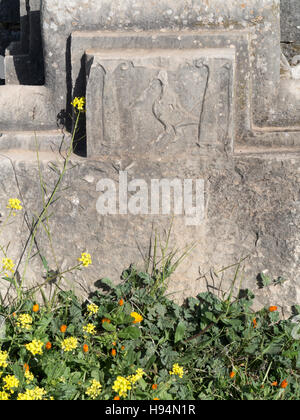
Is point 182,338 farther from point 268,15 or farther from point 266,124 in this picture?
point 268,15

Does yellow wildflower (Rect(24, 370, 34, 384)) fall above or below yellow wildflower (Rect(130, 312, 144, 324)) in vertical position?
below

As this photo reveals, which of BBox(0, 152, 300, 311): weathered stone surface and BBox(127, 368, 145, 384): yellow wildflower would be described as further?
BBox(0, 152, 300, 311): weathered stone surface

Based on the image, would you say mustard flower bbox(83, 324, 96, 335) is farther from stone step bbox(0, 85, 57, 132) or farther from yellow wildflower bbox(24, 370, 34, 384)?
stone step bbox(0, 85, 57, 132)

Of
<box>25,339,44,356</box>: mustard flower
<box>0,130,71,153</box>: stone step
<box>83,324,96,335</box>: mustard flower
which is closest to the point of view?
<box>25,339,44,356</box>: mustard flower

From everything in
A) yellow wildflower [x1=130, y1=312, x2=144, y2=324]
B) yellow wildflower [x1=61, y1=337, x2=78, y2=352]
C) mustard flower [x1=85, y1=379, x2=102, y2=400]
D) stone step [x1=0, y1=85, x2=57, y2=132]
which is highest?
stone step [x1=0, y1=85, x2=57, y2=132]

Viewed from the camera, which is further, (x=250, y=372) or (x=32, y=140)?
(x=32, y=140)

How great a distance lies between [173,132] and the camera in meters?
2.35

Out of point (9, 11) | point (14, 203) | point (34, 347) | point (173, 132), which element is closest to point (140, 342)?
point (34, 347)

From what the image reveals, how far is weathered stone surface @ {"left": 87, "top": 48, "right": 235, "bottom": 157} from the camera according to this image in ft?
7.52

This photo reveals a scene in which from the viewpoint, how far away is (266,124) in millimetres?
2502

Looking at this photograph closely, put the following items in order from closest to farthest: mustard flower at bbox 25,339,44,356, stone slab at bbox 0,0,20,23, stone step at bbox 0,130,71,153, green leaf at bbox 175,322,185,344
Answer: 1. mustard flower at bbox 25,339,44,356
2. green leaf at bbox 175,322,185,344
3. stone step at bbox 0,130,71,153
4. stone slab at bbox 0,0,20,23

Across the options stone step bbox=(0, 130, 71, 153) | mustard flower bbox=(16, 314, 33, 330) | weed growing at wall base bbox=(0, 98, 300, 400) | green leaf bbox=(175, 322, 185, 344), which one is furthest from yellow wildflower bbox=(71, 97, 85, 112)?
green leaf bbox=(175, 322, 185, 344)

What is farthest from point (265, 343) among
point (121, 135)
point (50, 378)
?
point (121, 135)

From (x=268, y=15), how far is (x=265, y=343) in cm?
145
